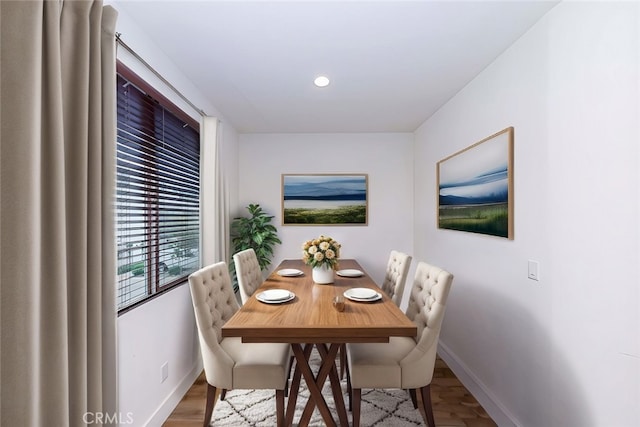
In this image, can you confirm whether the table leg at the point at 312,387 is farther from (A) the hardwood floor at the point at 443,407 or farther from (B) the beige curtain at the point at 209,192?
(B) the beige curtain at the point at 209,192

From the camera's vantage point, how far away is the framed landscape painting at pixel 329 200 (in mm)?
4074

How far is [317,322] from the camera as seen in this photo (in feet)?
5.27

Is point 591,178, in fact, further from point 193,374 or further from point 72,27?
point 193,374

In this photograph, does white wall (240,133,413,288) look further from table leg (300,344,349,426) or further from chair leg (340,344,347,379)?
table leg (300,344,349,426)

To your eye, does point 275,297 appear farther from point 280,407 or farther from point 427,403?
point 427,403

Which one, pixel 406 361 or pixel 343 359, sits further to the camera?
pixel 343 359

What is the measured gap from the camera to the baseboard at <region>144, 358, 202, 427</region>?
2.01m

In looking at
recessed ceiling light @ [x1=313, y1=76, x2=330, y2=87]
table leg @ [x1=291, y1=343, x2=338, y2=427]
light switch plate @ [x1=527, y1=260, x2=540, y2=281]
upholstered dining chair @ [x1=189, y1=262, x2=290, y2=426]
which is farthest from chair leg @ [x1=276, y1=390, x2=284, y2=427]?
recessed ceiling light @ [x1=313, y1=76, x2=330, y2=87]

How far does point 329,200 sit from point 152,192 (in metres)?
2.36

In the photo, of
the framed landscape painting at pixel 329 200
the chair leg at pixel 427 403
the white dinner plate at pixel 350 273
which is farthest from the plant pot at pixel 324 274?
the framed landscape painting at pixel 329 200

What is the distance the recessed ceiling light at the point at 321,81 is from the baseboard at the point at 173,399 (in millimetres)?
2620

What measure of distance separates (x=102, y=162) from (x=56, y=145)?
0.84 ft

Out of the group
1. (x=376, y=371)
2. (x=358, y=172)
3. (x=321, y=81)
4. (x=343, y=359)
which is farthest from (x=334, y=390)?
(x=358, y=172)

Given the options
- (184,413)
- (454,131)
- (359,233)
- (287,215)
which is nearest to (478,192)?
(454,131)
